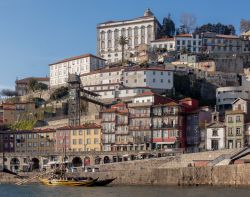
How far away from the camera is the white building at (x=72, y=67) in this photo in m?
139

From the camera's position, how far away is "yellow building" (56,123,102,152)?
97625 millimetres

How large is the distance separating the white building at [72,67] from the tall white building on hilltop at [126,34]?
12324 millimetres

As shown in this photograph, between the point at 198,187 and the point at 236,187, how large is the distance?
4368 mm

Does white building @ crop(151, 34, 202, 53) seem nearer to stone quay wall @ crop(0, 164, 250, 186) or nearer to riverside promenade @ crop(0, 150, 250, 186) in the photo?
riverside promenade @ crop(0, 150, 250, 186)

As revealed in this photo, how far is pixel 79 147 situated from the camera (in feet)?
326

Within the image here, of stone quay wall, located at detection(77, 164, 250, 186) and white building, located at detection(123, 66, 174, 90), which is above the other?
white building, located at detection(123, 66, 174, 90)

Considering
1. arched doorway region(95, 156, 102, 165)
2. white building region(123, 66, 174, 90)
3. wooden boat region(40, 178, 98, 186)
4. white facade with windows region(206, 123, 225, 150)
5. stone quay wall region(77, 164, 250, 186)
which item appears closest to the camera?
stone quay wall region(77, 164, 250, 186)

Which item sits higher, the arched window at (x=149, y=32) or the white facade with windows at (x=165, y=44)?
the arched window at (x=149, y=32)

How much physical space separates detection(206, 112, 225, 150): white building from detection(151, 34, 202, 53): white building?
57.9m

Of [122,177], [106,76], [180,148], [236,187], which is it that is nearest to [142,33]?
[106,76]

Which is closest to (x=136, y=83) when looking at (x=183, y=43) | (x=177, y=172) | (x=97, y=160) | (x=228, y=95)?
(x=228, y=95)

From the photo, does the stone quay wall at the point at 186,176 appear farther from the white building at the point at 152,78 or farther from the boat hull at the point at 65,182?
the white building at the point at 152,78

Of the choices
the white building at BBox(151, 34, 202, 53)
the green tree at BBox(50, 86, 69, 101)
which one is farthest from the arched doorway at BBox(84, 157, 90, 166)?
the white building at BBox(151, 34, 202, 53)

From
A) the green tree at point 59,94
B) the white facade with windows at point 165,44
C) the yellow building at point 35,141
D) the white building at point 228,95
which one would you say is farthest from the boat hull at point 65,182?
the white facade with windows at point 165,44
